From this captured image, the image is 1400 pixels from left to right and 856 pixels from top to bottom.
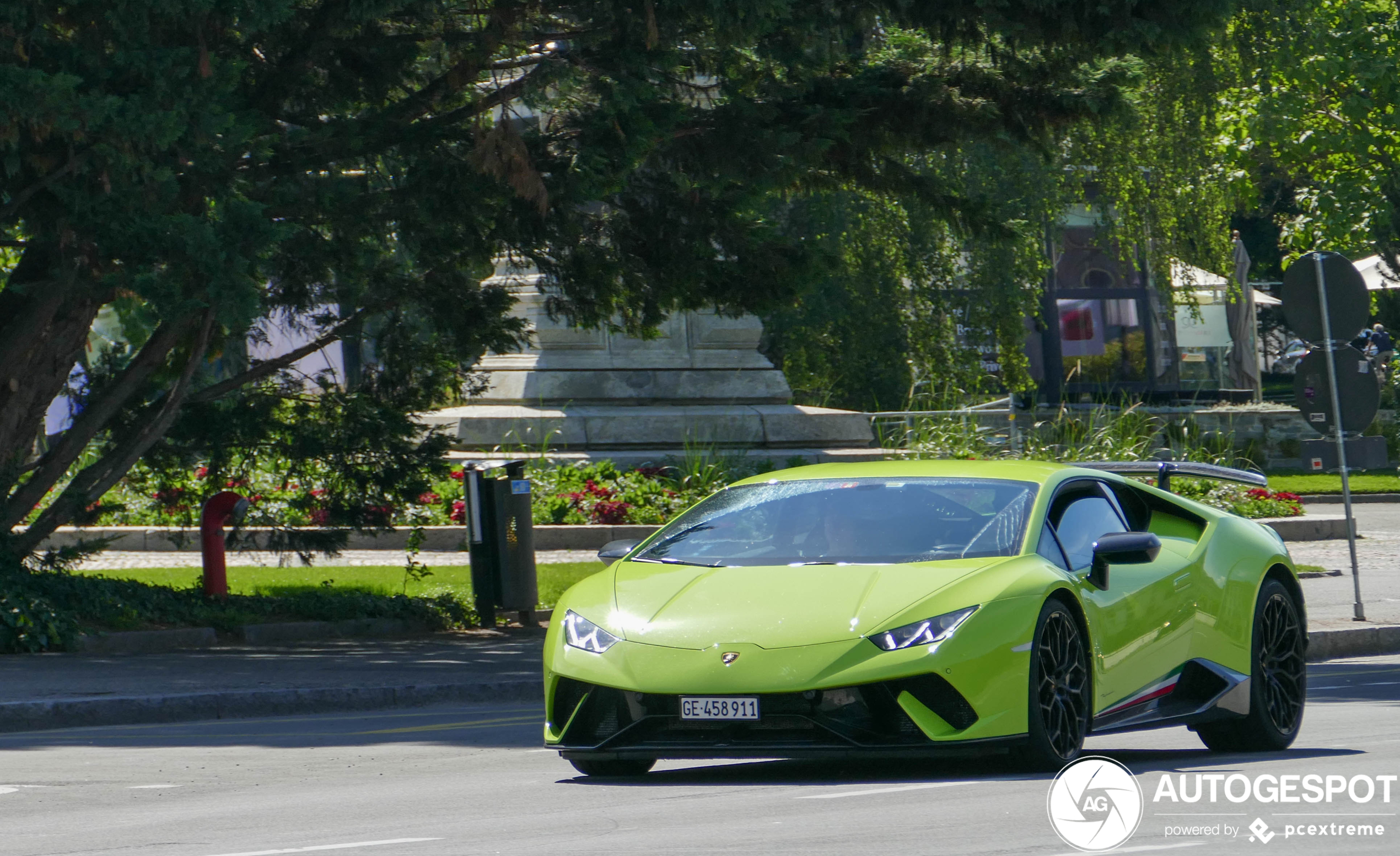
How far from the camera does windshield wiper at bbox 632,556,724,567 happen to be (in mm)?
7406

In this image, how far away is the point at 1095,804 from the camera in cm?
612

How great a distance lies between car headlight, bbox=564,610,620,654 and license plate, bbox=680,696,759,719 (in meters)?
0.42

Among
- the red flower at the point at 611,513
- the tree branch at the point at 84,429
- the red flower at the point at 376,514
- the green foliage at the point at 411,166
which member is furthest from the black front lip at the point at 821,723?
the red flower at the point at 611,513

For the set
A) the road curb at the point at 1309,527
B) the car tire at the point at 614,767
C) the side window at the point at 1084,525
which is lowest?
the road curb at the point at 1309,527

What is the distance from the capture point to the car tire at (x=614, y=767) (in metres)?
7.33

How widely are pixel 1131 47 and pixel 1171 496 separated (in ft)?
16.4

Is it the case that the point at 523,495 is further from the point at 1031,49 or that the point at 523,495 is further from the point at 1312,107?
the point at 1312,107

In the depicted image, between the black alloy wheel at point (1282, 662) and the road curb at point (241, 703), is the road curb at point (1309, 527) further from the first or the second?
the black alloy wheel at point (1282, 662)

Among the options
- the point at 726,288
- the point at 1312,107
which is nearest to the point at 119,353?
the point at 726,288

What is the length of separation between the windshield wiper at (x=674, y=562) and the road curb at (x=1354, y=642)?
780cm

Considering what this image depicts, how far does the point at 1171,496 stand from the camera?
8344 mm

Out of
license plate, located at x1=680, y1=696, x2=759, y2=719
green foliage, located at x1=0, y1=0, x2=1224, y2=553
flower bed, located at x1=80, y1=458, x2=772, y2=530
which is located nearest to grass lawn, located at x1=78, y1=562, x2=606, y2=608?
flower bed, located at x1=80, y1=458, x2=772, y2=530

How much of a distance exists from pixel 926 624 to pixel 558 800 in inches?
60.4

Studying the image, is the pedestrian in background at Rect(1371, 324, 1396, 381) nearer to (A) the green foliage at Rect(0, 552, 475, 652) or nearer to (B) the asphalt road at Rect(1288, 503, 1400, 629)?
(B) the asphalt road at Rect(1288, 503, 1400, 629)
